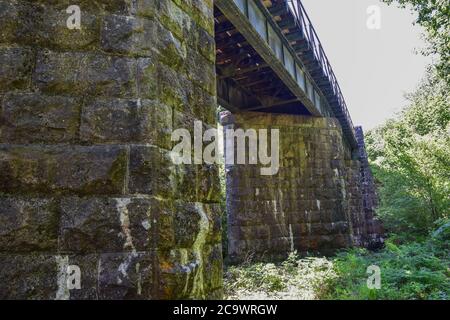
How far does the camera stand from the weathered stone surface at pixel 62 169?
207cm

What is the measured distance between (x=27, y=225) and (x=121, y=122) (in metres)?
0.81

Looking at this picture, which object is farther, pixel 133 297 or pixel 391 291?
pixel 391 291

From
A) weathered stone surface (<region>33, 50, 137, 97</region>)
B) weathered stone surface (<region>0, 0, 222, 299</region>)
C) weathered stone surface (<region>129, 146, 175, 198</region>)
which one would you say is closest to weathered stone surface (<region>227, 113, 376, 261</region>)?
weathered stone surface (<region>0, 0, 222, 299</region>)

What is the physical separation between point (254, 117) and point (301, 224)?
401 cm

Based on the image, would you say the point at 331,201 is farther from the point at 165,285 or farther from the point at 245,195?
the point at 165,285

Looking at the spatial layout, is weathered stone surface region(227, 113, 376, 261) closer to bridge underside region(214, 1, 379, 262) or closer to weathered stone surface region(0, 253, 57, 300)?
bridge underside region(214, 1, 379, 262)

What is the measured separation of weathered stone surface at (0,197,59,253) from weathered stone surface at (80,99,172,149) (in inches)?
19.1


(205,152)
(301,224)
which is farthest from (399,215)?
(205,152)

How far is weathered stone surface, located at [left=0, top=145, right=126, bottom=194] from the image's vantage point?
2072 millimetres

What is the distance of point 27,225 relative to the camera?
202 cm

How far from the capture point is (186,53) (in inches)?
112

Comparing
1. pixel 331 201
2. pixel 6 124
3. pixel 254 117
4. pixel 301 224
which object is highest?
pixel 254 117

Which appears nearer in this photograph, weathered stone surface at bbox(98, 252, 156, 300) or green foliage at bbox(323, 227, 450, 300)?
weathered stone surface at bbox(98, 252, 156, 300)

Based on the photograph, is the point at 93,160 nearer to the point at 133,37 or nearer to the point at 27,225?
the point at 27,225
